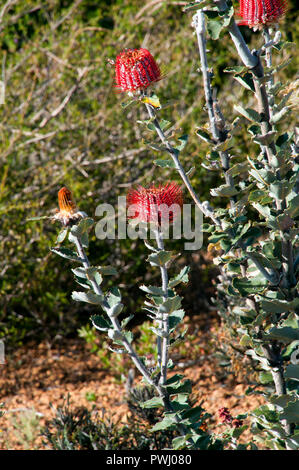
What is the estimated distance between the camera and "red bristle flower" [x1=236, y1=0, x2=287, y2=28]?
1318mm

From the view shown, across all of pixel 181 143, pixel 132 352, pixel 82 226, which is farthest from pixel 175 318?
pixel 181 143

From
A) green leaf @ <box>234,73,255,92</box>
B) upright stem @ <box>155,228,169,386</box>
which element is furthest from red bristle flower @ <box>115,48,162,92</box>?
upright stem @ <box>155,228,169,386</box>

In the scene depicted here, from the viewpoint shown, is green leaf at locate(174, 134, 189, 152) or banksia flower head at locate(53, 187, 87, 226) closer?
banksia flower head at locate(53, 187, 87, 226)

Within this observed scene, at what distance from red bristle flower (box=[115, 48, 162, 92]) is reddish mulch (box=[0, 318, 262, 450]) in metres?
1.70

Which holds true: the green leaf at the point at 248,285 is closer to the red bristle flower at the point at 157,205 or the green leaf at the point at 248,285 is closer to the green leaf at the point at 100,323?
the red bristle flower at the point at 157,205

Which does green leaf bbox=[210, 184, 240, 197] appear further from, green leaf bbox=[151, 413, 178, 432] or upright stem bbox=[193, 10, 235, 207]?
green leaf bbox=[151, 413, 178, 432]

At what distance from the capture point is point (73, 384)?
310 centimetres

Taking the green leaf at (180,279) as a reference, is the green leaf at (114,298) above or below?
below

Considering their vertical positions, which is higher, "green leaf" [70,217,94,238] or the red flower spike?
the red flower spike

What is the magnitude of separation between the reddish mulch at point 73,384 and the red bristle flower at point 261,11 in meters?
1.83

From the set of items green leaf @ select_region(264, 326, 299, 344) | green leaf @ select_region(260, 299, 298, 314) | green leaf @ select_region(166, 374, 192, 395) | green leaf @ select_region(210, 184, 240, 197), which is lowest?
green leaf @ select_region(166, 374, 192, 395)

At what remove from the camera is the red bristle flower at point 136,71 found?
1.41 meters

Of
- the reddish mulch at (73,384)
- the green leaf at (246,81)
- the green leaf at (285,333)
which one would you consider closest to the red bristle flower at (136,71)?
the green leaf at (246,81)
